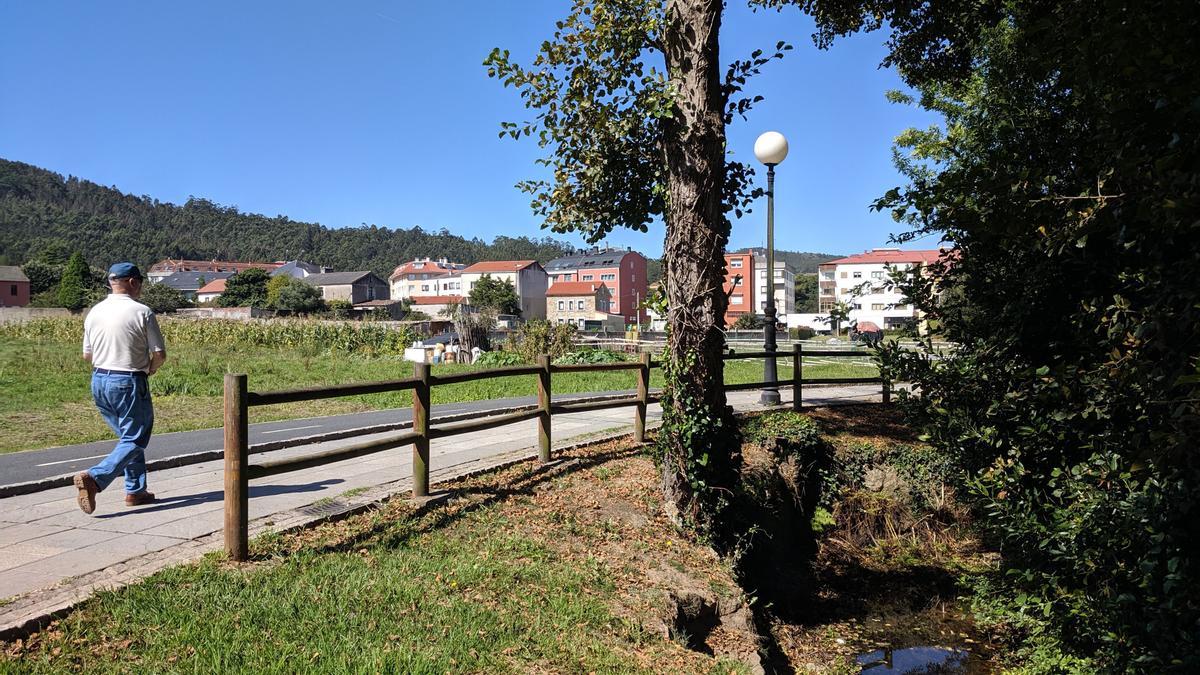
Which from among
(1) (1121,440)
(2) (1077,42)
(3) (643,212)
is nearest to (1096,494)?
(1) (1121,440)

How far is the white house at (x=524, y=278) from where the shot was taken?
108 meters

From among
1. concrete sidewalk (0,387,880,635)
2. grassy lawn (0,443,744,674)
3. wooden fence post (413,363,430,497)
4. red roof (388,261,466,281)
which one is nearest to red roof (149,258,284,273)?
red roof (388,261,466,281)

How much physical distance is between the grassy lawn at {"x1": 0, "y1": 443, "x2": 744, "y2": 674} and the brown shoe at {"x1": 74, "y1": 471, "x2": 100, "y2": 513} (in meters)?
1.26

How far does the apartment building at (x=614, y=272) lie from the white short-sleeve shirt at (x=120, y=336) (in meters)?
95.1

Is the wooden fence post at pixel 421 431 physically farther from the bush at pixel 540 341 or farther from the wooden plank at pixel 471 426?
the bush at pixel 540 341

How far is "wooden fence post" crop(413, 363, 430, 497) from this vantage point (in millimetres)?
5965

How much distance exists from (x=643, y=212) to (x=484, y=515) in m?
3.92

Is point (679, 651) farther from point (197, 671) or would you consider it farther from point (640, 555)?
point (197, 671)

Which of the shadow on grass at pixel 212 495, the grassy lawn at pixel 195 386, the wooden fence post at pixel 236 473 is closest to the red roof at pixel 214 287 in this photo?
the grassy lawn at pixel 195 386

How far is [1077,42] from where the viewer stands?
11.0 feet

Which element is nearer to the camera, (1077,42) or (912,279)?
(1077,42)

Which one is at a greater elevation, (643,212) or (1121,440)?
(643,212)

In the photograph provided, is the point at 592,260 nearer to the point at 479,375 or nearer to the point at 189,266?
the point at 189,266

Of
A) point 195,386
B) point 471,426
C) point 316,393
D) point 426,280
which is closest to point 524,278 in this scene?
point 426,280
